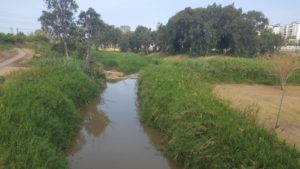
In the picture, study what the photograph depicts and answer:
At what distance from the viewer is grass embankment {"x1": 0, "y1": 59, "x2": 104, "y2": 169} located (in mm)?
4793

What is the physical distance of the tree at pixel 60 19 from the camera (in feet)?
89.2

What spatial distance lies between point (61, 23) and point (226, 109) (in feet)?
79.3

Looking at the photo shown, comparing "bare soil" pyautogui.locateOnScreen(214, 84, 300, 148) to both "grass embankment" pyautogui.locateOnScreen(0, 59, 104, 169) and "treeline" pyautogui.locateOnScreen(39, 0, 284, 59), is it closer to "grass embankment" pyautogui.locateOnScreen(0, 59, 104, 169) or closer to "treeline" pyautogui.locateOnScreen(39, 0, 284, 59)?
"grass embankment" pyautogui.locateOnScreen(0, 59, 104, 169)

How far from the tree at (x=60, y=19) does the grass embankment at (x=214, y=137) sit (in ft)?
70.3

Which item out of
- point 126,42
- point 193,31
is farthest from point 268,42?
point 126,42

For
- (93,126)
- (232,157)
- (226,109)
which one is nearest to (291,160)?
(232,157)

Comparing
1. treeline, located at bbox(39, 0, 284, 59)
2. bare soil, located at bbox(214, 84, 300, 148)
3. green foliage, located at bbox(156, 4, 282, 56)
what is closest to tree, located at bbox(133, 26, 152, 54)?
treeline, located at bbox(39, 0, 284, 59)

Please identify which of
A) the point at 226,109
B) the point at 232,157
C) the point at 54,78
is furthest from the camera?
the point at 54,78

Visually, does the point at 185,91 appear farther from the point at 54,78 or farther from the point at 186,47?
the point at 186,47

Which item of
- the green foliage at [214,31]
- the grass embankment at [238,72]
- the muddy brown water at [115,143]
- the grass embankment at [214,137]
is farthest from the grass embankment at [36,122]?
the green foliage at [214,31]

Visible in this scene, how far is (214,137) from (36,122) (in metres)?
4.01

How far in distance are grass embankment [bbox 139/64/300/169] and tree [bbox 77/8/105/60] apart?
17.8 meters

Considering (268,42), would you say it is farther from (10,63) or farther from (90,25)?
(10,63)

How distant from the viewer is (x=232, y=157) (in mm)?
5156
